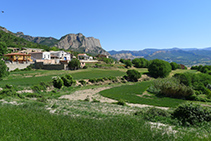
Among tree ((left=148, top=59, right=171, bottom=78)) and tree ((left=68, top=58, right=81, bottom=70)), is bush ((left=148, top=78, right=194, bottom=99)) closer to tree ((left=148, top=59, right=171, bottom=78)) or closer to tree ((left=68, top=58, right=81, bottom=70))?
tree ((left=148, top=59, right=171, bottom=78))

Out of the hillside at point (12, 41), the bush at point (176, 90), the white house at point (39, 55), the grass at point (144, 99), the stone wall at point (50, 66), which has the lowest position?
the grass at point (144, 99)

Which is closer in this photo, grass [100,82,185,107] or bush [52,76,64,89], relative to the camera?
grass [100,82,185,107]

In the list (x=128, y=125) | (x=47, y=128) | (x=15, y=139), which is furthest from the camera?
(x=128, y=125)

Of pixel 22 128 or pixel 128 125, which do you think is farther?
pixel 128 125

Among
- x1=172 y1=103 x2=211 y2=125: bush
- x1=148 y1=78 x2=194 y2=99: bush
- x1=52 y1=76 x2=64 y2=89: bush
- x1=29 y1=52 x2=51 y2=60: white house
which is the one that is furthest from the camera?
x1=29 y1=52 x2=51 y2=60: white house

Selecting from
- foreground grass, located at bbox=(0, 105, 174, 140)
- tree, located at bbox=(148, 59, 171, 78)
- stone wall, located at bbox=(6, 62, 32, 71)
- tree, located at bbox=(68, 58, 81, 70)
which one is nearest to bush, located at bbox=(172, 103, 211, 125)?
foreground grass, located at bbox=(0, 105, 174, 140)

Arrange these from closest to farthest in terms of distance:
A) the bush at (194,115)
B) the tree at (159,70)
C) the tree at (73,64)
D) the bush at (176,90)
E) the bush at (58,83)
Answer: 1. the bush at (194,115)
2. the bush at (176,90)
3. the bush at (58,83)
4. the tree at (73,64)
5. the tree at (159,70)

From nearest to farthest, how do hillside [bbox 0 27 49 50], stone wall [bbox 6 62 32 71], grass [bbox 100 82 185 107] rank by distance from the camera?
grass [bbox 100 82 185 107], stone wall [bbox 6 62 32 71], hillside [bbox 0 27 49 50]

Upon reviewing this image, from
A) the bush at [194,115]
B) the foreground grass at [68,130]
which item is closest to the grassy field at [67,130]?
the foreground grass at [68,130]

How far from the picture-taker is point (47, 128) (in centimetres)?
977

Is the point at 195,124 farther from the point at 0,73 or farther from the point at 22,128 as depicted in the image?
the point at 0,73

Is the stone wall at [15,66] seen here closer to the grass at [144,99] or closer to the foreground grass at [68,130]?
the grass at [144,99]

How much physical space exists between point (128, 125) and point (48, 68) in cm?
6531

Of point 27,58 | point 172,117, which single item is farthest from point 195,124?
point 27,58
